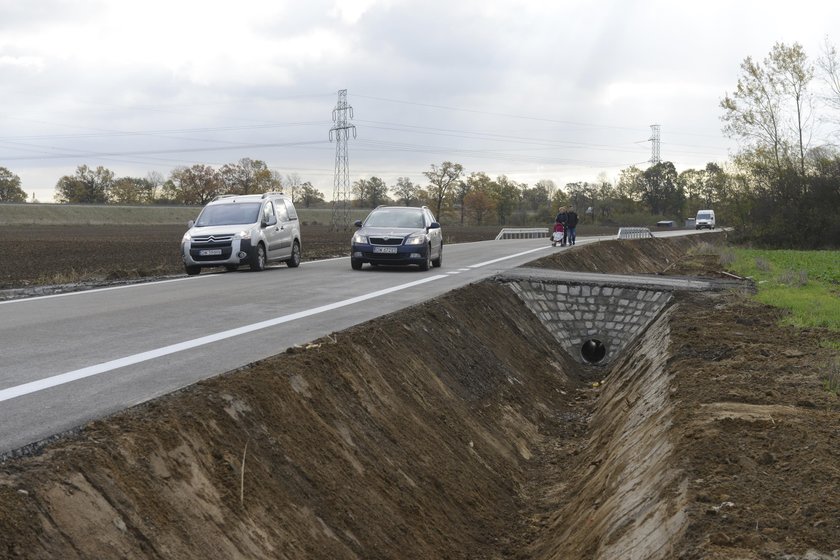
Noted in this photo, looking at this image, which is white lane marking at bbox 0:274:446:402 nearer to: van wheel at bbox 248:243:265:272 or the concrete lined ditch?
the concrete lined ditch

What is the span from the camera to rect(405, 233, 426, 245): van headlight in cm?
2070

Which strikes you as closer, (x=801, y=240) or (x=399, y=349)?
(x=399, y=349)

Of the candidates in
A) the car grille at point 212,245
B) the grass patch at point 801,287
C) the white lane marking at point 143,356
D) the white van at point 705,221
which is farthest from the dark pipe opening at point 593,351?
the white van at point 705,221

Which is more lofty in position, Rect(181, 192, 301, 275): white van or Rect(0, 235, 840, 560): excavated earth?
Rect(181, 192, 301, 275): white van

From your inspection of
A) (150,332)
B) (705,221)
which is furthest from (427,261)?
(705,221)

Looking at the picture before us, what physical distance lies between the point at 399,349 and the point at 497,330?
14.8 feet

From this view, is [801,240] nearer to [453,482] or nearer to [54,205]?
[453,482]

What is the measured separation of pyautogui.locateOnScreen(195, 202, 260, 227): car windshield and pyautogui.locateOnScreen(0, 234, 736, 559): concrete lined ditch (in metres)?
8.43

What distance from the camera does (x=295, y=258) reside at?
2259 cm

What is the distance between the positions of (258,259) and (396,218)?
12.9ft

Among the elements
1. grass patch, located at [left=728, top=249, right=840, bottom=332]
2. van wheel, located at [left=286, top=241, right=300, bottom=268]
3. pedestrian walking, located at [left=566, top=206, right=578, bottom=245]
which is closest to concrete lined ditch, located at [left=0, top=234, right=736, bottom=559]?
grass patch, located at [left=728, top=249, right=840, bottom=332]

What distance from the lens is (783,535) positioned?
15.2 feet

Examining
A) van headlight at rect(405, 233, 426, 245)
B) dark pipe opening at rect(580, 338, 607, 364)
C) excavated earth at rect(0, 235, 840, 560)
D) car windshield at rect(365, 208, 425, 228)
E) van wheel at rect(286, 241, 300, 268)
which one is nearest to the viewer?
excavated earth at rect(0, 235, 840, 560)

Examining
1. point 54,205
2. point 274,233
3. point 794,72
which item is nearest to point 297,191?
point 54,205
